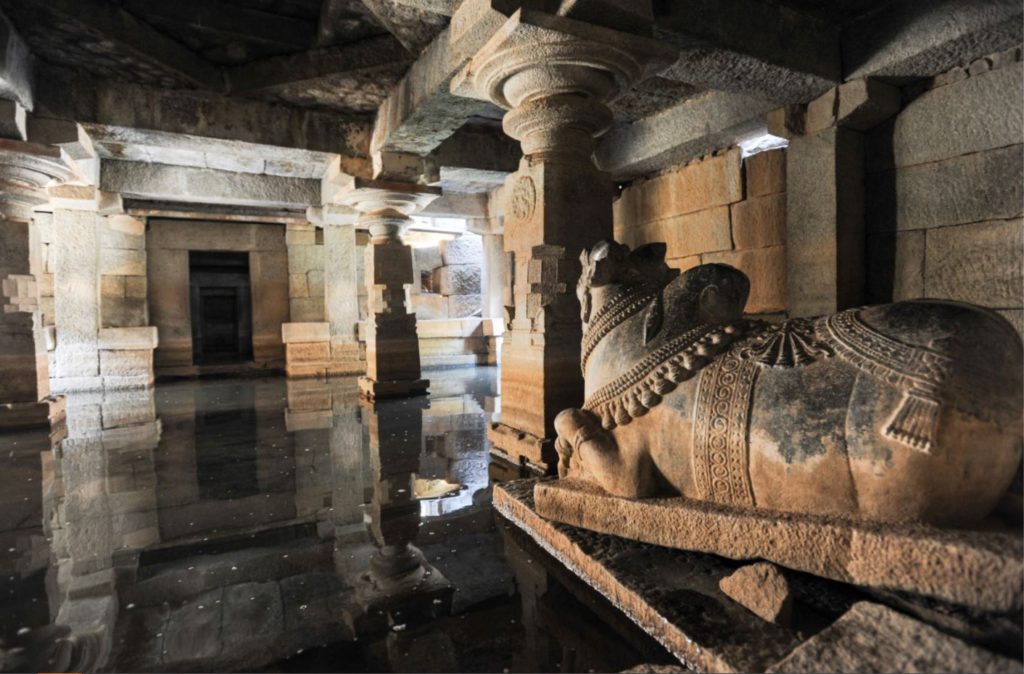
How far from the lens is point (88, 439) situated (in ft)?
14.8

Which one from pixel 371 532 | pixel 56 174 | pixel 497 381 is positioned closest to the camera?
pixel 371 532

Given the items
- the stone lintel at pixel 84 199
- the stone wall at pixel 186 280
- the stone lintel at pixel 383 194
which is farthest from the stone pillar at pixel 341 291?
the stone lintel at pixel 84 199

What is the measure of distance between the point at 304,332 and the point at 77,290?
3.07 meters

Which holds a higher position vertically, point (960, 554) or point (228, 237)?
point (228, 237)

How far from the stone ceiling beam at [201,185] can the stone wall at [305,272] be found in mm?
1939

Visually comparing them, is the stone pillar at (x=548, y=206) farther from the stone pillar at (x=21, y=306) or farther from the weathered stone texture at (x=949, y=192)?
the stone pillar at (x=21, y=306)

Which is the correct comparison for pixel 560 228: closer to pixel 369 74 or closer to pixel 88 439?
pixel 369 74

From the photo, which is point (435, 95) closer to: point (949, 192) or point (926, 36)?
point (926, 36)

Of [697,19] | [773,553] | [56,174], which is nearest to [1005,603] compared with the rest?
[773,553]

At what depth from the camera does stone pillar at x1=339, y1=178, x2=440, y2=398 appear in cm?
648

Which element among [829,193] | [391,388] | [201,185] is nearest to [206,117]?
[201,185]

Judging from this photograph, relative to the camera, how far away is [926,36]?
3250mm

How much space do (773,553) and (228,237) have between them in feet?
33.8

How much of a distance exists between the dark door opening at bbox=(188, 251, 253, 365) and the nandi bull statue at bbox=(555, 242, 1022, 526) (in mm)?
10108
